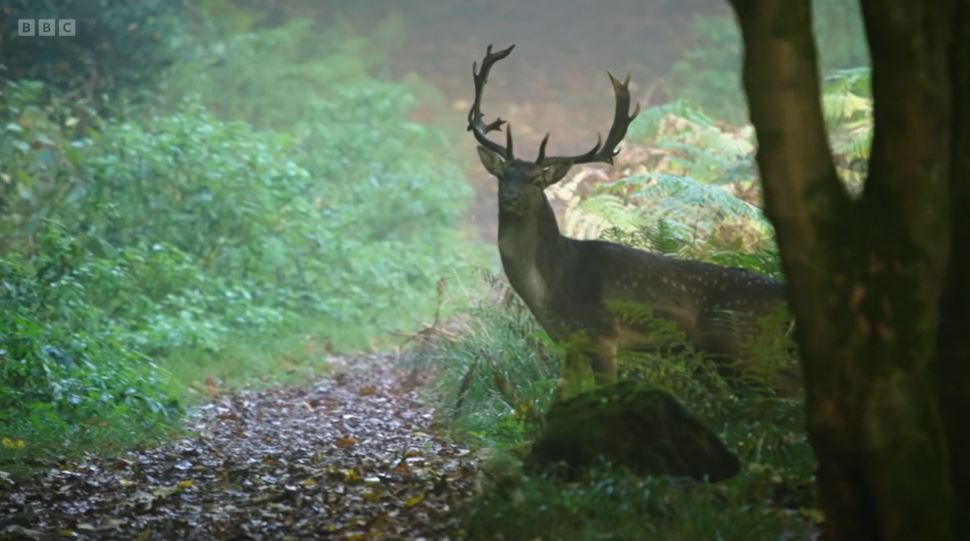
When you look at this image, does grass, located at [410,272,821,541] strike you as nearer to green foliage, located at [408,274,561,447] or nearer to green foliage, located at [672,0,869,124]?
green foliage, located at [408,274,561,447]

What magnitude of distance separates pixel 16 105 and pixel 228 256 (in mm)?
3012

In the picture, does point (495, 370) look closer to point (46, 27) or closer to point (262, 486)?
point (262, 486)

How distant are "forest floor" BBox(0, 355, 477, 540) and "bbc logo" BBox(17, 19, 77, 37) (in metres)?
7.88

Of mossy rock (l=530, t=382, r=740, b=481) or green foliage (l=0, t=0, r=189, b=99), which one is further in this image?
green foliage (l=0, t=0, r=189, b=99)

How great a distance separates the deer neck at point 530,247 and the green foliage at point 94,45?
30.0 feet

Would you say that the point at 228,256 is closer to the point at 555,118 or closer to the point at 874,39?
the point at 874,39

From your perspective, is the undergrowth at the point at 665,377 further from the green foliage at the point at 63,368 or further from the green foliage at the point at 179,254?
the green foliage at the point at 179,254

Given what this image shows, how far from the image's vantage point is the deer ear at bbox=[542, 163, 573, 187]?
8938 mm

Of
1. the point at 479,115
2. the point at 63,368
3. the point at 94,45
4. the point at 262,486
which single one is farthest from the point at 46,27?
the point at 262,486

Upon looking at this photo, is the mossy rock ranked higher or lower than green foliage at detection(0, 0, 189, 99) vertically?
lower

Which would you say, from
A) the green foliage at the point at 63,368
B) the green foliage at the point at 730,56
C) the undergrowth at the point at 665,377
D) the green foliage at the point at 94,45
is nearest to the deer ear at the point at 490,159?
the undergrowth at the point at 665,377

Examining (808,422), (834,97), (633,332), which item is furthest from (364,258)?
(808,422)

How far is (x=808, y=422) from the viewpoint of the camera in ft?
15.4

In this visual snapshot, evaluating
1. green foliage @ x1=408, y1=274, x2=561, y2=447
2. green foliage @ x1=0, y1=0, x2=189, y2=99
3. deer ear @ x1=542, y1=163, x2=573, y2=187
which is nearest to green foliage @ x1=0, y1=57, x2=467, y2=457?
green foliage @ x1=0, y1=0, x2=189, y2=99
